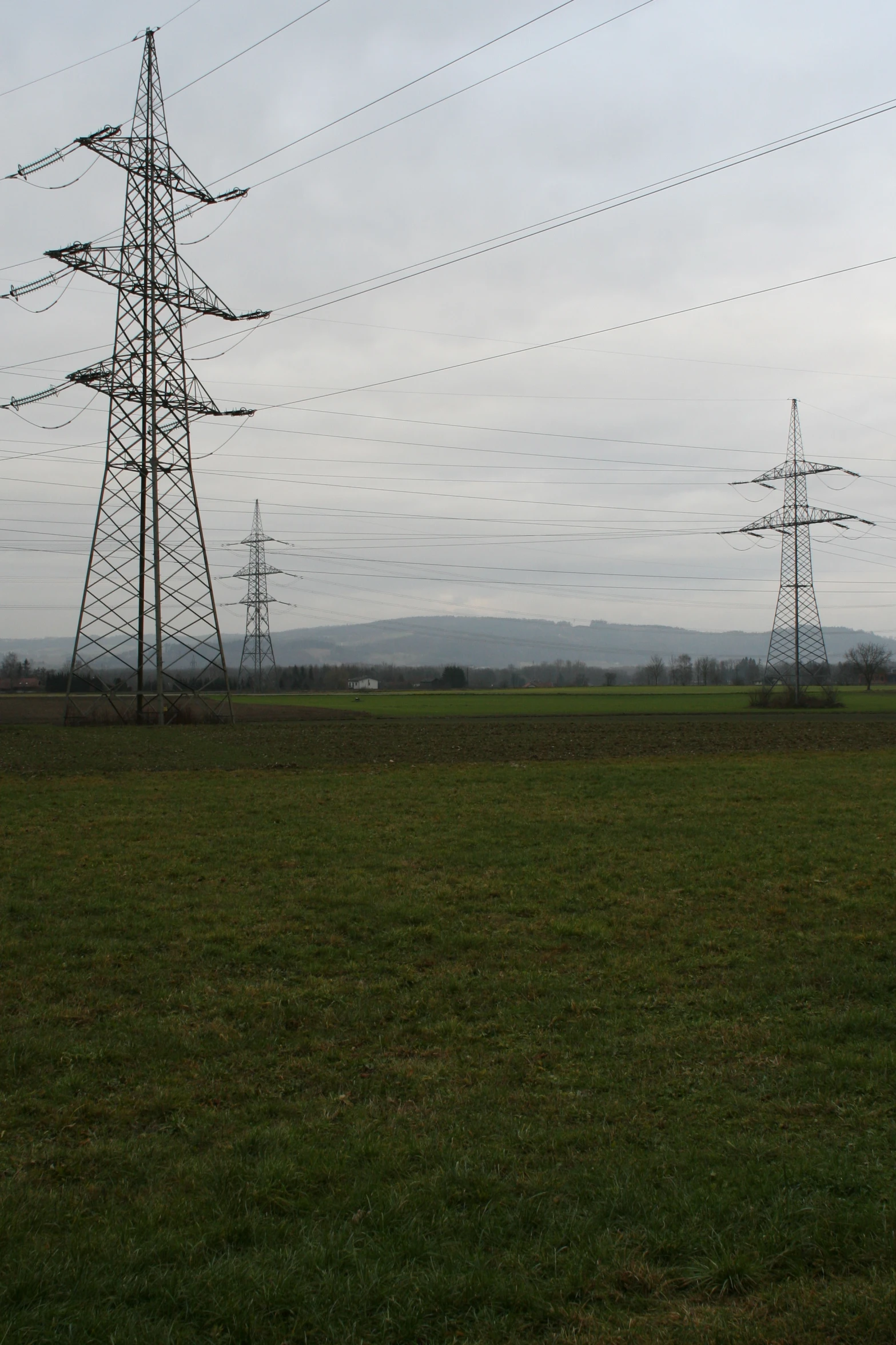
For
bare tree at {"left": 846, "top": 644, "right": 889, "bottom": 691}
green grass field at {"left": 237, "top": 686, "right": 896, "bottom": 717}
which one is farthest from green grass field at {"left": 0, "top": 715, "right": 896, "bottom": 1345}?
bare tree at {"left": 846, "top": 644, "right": 889, "bottom": 691}

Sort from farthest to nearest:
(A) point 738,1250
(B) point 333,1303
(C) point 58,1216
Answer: (C) point 58,1216, (A) point 738,1250, (B) point 333,1303

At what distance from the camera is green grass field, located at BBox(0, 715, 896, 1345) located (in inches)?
171

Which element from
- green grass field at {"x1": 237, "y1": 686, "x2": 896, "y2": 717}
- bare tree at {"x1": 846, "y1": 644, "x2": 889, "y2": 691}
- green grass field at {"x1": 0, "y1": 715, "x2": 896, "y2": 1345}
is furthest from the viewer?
bare tree at {"x1": 846, "y1": 644, "x2": 889, "y2": 691}

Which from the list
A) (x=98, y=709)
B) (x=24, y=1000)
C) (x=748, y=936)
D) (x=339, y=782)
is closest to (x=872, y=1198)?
(x=748, y=936)

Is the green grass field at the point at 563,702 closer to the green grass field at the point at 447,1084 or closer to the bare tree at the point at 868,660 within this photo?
the bare tree at the point at 868,660

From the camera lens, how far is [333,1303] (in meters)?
4.26

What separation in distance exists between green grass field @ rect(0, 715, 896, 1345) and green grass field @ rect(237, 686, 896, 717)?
165 ft

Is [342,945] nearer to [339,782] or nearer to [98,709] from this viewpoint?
[339,782]

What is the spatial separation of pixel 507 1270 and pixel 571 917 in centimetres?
653

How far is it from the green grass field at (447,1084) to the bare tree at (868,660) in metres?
122

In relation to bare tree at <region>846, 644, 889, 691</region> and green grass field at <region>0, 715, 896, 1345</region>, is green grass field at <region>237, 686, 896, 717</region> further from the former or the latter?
green grass field at <region>0, 715, 896, 1345</region>

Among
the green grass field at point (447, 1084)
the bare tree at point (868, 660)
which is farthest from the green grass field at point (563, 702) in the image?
the green grass field at point (447, 1084)

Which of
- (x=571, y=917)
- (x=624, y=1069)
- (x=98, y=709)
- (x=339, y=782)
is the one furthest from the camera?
(x=98, y=709)

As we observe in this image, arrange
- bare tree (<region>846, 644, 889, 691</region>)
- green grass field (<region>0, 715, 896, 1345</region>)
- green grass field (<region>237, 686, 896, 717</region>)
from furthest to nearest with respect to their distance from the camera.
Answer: bare tree (<region>846, 644, 889, 691</region>) < green grass field (<region>237, 686, 896, 717</region>) < green grass field (<region>0, 715, 896, 1345</region>)
